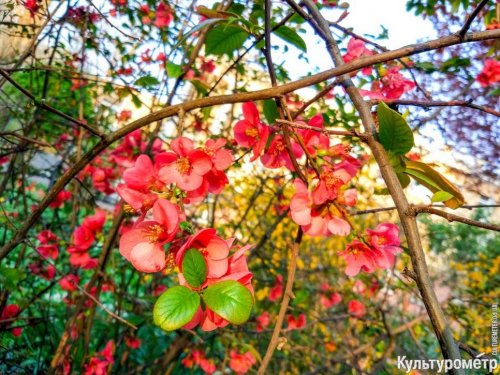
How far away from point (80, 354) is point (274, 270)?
4.40 ft

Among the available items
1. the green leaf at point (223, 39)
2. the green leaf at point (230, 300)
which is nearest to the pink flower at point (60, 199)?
the green leaf at point (223, 39)

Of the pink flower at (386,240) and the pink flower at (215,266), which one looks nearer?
the pink flower at (215,266)

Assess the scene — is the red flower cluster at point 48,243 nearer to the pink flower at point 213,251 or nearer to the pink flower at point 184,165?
the pink flower at point 184,165

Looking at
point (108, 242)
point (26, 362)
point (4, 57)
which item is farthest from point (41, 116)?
point (26, 362)

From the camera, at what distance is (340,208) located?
700mm

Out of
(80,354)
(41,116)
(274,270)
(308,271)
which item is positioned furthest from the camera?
(308,271)

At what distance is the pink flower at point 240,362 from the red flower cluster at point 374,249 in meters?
1.60

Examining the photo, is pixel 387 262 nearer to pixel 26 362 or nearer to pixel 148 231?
pixel 148 231

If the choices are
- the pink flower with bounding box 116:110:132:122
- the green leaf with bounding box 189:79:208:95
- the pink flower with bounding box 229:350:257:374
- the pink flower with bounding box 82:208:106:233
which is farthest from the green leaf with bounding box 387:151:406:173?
the pink flower with bounding box 116:110:132:122

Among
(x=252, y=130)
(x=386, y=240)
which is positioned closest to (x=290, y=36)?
(x=252, y=130)

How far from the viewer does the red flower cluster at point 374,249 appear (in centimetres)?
Answer: 76

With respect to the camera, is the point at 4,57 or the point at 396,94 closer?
the point at 396,94

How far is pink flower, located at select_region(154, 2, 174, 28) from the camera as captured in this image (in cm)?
216

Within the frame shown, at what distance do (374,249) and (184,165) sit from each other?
0.40 m
